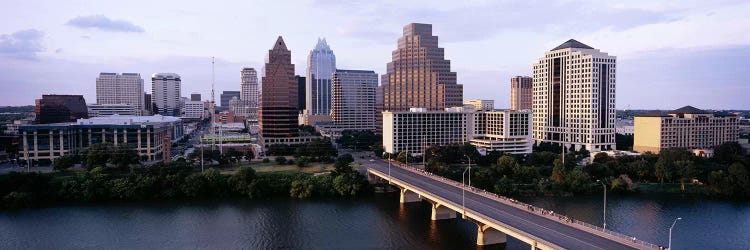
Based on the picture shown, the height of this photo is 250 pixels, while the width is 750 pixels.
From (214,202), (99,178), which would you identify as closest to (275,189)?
(214,202)

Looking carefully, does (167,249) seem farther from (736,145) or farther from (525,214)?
(736,145)

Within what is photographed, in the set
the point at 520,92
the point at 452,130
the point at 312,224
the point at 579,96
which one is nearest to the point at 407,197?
the point at 312,224

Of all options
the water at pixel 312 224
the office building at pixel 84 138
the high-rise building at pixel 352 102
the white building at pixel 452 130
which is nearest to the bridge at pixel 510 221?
the water at pixel 312 224

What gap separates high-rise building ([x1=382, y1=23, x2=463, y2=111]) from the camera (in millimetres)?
119375

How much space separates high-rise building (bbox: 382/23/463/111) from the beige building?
123ft

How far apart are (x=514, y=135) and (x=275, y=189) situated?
154ft

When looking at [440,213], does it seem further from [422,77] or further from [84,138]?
[422,77]

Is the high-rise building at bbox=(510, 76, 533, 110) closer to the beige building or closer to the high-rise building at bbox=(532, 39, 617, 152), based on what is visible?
the high-rise building at bbox=(532, 39, 617, 152)

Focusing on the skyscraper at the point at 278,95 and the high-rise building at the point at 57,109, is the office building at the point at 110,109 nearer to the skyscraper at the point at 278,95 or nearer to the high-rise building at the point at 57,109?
the high-rise building at the point at 57,109

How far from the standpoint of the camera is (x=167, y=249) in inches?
1612

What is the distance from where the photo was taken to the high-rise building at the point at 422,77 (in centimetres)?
11938

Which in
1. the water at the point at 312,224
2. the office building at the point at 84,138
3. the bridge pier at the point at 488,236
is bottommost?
the water at the point at 312,224

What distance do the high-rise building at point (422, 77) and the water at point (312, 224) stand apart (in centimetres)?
5999

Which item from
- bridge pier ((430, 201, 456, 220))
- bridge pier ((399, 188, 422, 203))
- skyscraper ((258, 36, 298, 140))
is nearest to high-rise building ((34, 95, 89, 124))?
skyscraper ((258, 36, 298, 140))
